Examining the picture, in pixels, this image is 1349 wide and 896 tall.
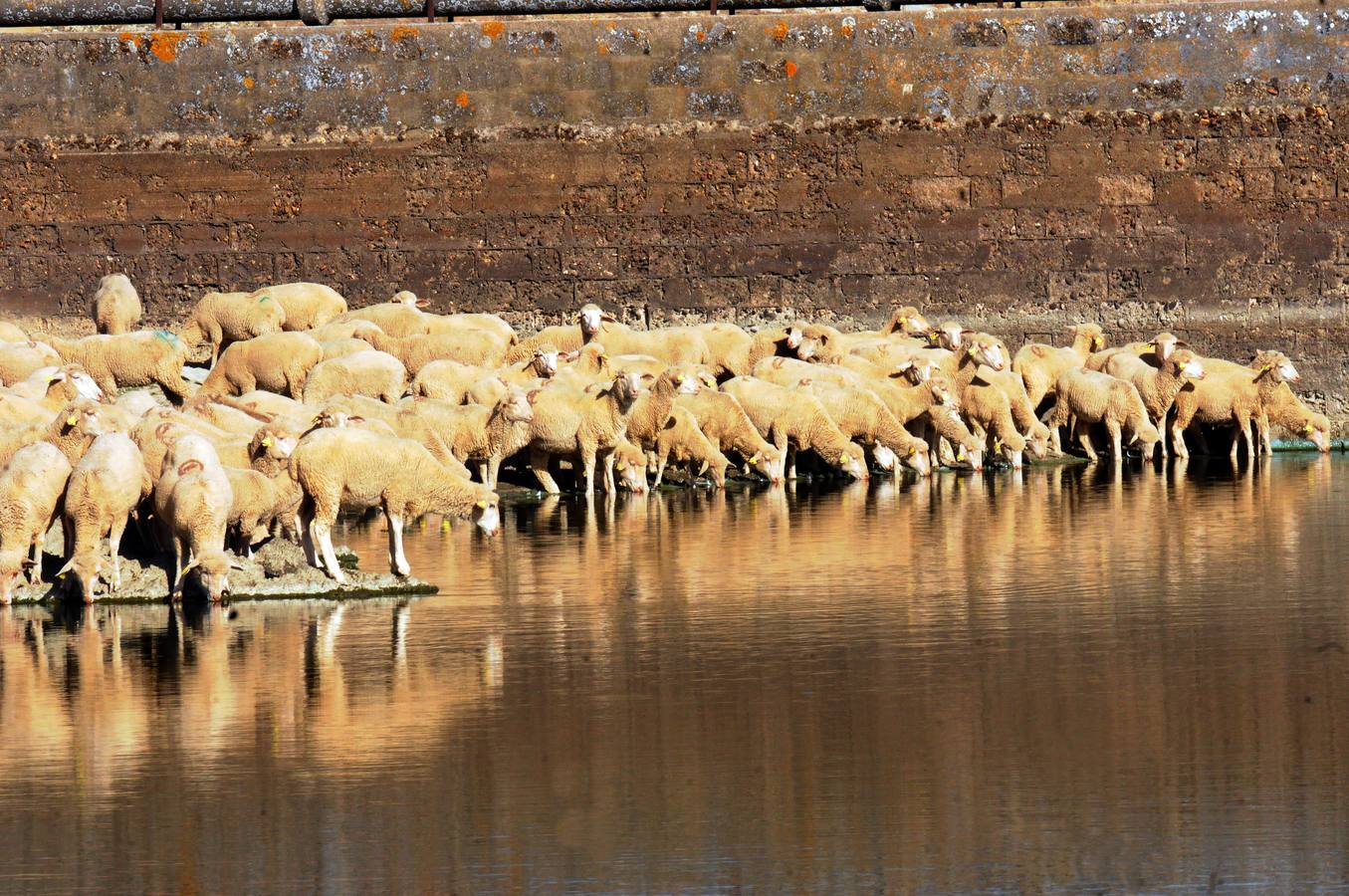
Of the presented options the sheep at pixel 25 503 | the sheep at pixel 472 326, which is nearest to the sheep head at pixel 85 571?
the sheep at pixel 25 503

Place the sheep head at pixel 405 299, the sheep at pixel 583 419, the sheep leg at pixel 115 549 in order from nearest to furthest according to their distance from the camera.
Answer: the sheep leg at pixel 115 549, the sheep at pixel 583 419, the sheep head at pixel 405 299

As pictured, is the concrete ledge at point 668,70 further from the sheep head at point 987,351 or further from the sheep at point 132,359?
the sheep at point 132,359

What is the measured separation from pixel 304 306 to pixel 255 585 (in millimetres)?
9836

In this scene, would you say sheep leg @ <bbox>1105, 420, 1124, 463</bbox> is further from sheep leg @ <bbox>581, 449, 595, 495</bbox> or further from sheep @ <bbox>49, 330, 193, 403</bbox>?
sheep @ <bbox>49, 330, 193, 403</bbox>

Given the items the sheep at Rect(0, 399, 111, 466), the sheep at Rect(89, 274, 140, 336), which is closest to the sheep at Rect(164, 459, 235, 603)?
the sheep at Rect(0, 399, 111, 466)

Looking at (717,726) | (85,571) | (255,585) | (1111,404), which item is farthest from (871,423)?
(717,726)

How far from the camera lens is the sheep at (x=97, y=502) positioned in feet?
39.3

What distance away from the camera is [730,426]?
1820cm

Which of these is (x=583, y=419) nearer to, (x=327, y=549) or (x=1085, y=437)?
(x=327, y=549)

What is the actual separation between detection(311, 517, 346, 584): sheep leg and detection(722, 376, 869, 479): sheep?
6.56 metres

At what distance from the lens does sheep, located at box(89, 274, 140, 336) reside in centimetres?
2162

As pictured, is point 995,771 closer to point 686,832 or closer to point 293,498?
point 686,832

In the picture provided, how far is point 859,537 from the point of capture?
14703 mm

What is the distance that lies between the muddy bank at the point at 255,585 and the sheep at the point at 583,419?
470 centimetres
